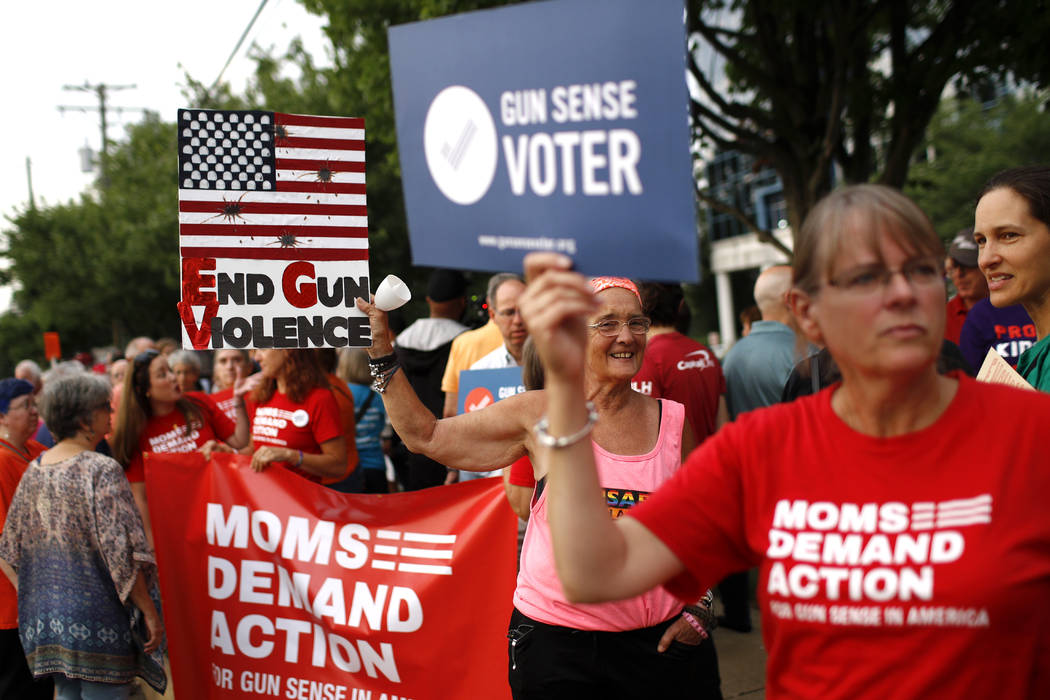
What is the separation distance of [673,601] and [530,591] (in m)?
0.43

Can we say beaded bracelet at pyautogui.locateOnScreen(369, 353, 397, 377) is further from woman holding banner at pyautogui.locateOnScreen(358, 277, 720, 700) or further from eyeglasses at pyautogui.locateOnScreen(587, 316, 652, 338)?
eyeglasses at pyautogui.locateOnScreen(587, 316, 652, 338)

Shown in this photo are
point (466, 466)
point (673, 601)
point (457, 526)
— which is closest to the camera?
point (673, 601)

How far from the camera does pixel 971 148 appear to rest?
33688mm

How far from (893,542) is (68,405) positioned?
3.76 metres

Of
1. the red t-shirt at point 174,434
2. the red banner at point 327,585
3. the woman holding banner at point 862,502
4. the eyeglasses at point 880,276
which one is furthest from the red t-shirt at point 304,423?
the eyeglasses at point 880,276

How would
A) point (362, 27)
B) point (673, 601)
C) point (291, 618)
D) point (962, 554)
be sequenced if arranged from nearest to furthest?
point (962, 554) → point (673, 601) → point (291, 618) → point (362, 27)

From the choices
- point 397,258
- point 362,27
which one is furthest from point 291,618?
point 397,258

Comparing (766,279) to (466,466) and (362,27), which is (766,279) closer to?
(466,466)

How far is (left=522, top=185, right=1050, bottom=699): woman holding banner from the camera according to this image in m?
1.58

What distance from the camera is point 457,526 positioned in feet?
12.6

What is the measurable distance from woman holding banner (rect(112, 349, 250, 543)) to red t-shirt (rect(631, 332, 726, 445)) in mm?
2586

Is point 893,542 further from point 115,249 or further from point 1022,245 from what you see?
point 115,249

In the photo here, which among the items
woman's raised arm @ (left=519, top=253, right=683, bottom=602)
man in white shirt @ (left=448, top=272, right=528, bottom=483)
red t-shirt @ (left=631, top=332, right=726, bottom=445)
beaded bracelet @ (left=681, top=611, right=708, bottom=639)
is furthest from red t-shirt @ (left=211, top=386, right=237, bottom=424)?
woman's raised arm @ (left=519, top=253, right=683, bottom=602)

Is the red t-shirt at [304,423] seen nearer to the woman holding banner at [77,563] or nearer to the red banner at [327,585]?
the red banner at [327,585]
